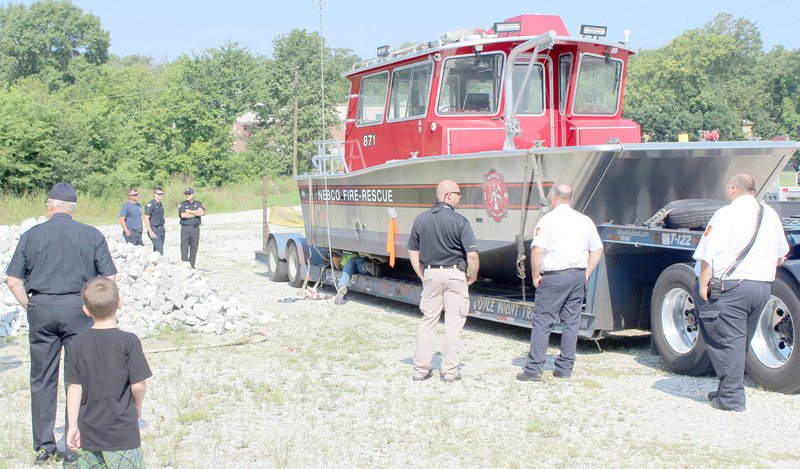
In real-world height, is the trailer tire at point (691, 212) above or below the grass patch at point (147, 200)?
above

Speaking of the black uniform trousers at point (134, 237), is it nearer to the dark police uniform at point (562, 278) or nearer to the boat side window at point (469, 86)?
the boat side window at point (469, 86)

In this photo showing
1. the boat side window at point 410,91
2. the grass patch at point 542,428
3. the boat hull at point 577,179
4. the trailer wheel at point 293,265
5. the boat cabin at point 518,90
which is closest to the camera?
the grass patch at point 542,428

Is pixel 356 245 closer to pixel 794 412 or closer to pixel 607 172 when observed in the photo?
pixel 607 172

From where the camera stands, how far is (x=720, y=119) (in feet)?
151

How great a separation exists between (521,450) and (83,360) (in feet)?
9.35

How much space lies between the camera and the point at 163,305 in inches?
440

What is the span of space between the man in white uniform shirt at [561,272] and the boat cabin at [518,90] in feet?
8.86

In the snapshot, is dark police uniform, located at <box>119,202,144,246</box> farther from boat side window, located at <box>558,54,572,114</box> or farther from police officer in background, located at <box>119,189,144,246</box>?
boat side window, located at <box>558,54,572,114</box>

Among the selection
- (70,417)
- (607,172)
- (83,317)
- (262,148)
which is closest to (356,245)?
(607,172)

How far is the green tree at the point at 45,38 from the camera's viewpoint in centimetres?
8400

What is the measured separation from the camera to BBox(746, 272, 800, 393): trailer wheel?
22.6ft

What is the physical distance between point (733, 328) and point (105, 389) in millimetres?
4572

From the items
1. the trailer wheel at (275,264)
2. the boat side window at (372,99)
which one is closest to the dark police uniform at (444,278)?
the boat side window at (372,99)

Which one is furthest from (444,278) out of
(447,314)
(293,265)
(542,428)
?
(293,265)
